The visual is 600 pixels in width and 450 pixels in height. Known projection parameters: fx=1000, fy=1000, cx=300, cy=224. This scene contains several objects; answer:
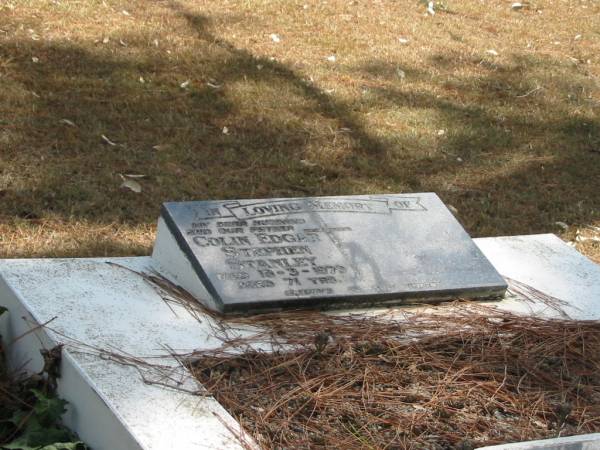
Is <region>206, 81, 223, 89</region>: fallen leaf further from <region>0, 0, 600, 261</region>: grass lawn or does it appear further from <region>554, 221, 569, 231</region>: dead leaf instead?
<region>554, 221, 569, 231</region>: dead leaf

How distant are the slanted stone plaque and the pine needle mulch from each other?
0.08 meters

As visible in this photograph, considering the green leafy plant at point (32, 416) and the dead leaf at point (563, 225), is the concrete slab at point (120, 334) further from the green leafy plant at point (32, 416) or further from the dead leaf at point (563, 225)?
the dead leaf at point (563, 225)

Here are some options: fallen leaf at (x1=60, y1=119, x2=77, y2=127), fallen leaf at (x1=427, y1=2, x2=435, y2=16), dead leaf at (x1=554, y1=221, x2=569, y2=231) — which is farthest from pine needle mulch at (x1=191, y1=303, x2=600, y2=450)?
fallen leaf at (x1=427, y1=2, x2=435, y2=16)

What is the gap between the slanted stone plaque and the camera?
3.11m

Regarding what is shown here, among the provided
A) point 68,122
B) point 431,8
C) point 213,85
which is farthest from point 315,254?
point 431,8

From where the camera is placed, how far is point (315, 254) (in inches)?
129

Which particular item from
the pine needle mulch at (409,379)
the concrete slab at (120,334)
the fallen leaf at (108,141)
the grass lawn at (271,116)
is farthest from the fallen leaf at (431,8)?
the pine needle mulch at (409,379)

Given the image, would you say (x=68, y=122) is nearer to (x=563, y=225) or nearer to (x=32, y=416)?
(x=563, y=225)

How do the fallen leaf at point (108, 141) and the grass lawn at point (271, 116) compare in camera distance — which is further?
the fallen leaf at point (108, 141)

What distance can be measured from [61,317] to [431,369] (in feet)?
3.63

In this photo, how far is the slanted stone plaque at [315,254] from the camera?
10.2 ft

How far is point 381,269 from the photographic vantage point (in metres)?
→ 3.32

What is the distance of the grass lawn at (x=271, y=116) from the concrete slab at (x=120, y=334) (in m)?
0.94

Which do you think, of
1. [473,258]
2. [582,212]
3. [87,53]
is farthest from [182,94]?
[473,258]
